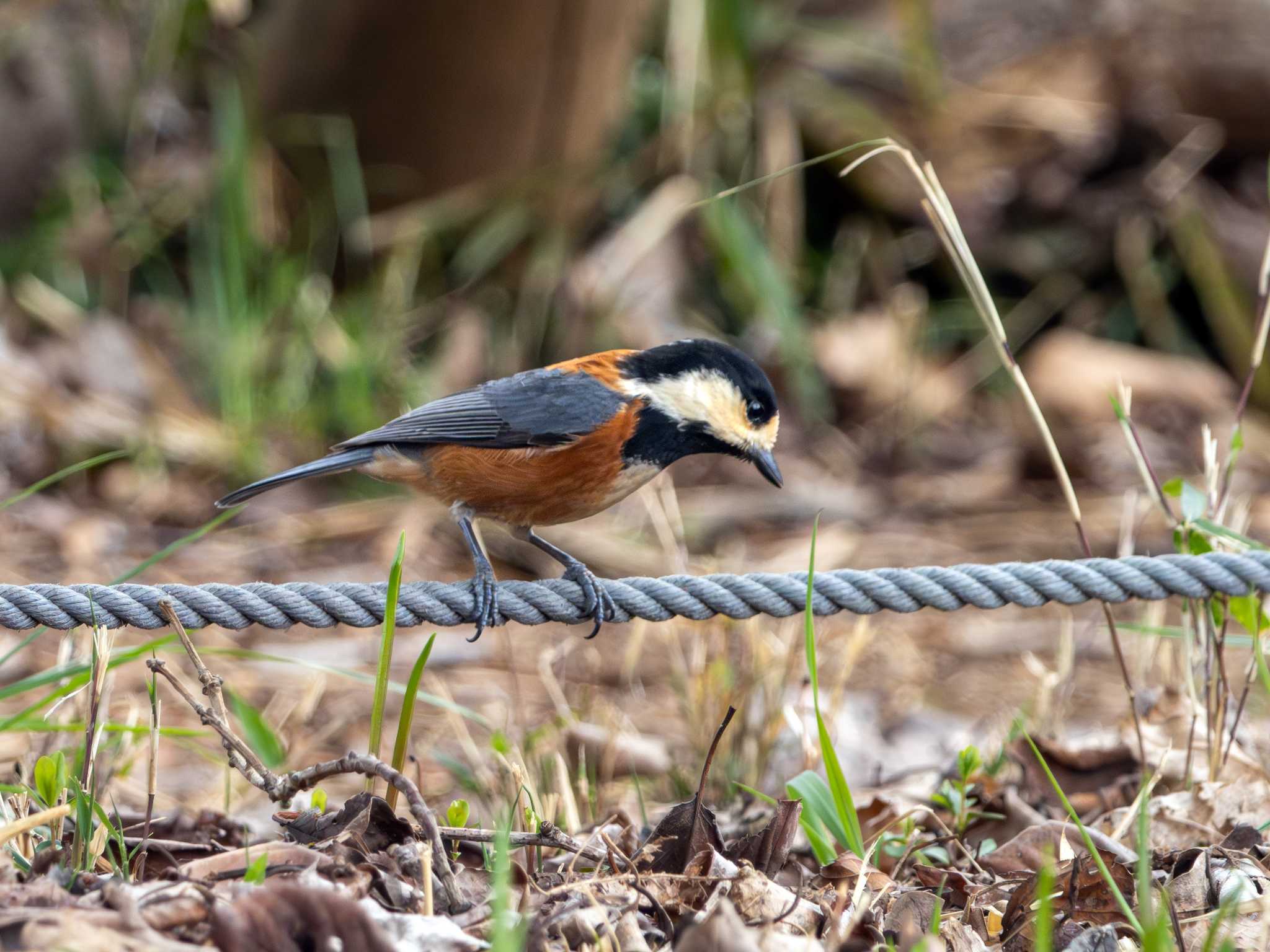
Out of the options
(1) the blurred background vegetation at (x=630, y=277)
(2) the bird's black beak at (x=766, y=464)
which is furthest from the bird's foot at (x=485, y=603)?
(1) the blurred background vegetation at (x=630, y=277)

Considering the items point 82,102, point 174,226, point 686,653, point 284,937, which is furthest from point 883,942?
point 82,102

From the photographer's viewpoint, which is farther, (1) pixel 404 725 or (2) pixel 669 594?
(2) pixel 669 594

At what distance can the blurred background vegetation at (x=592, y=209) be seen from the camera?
6.68 meters

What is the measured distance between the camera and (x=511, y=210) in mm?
7375

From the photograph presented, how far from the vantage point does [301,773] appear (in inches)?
87.9

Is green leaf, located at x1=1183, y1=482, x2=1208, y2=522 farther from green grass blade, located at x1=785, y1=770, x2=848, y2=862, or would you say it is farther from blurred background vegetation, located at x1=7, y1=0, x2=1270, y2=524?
blurred background vegetation, located at x1=7, y1=0, x2=1270, y2=524

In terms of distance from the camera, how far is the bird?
3.07 meters

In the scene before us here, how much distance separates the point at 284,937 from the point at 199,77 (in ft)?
24.6

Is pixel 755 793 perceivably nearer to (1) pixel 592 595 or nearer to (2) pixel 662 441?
(1) pixel 592 595

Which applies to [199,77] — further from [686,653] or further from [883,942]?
[883,942]

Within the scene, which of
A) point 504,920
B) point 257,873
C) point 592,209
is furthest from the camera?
point 592,209

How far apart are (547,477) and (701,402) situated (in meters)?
0.43

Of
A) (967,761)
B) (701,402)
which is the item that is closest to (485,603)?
(701,402)

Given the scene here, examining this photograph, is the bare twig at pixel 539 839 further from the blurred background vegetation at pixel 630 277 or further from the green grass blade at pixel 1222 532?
the blurred background vegetation at pixel 630 277
